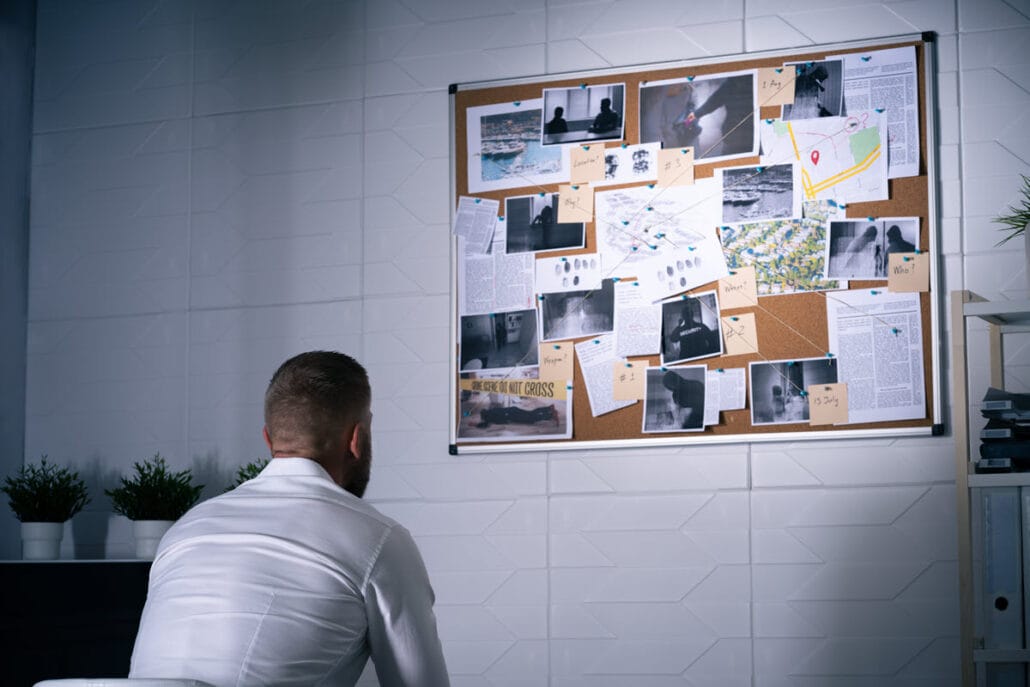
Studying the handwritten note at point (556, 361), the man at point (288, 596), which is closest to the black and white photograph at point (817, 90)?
the handwritten note at point (556, 361)

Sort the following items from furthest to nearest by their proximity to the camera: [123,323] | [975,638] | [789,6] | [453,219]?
[123,323]
[453,219]
[789,6]
[975,638]

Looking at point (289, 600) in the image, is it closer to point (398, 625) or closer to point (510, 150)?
point (398, 625)

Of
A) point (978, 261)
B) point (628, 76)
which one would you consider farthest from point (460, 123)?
point (978, 261)

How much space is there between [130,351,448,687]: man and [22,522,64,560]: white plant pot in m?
2.09

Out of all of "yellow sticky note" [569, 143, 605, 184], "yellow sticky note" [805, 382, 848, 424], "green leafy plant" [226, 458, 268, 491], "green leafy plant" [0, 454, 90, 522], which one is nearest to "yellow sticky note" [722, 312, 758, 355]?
"yellow sticky note" [805, 382, 848, 424]

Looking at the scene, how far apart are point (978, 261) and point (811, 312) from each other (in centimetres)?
44

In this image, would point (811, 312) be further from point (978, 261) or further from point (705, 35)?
point (705, 35)

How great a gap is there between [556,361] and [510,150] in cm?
65

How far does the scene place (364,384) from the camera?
1.85 meters

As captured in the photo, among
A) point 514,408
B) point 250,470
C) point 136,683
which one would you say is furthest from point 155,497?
point 136,683

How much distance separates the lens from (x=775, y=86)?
10.8 feet

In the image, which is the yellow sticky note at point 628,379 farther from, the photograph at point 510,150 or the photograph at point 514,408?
the photograph at point 510,150

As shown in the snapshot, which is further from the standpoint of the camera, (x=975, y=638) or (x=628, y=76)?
(x=628, y=76)

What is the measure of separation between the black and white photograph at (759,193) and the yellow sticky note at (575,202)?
38cm
